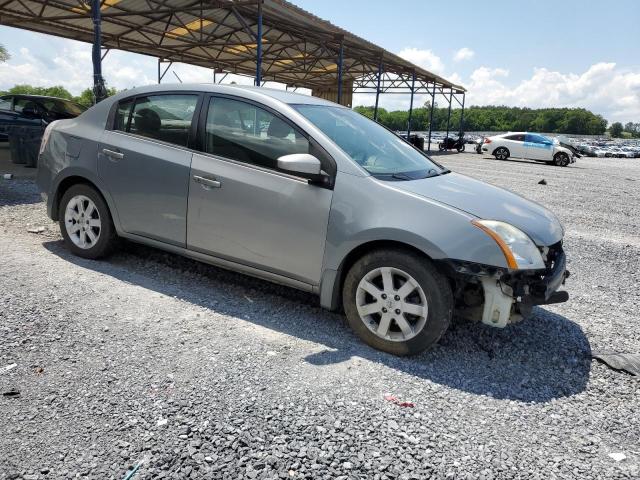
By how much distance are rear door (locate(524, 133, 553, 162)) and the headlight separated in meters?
25.3

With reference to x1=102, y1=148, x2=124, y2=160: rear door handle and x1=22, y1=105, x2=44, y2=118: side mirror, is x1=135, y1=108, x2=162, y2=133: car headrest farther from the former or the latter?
x1=22, y1=105, x2=44, y2=118: side mirror

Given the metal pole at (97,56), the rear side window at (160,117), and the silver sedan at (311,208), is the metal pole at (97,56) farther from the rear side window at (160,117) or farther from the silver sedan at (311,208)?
the rear side window at (160,117)

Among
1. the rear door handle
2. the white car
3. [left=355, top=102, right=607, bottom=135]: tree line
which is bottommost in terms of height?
the rear door handle

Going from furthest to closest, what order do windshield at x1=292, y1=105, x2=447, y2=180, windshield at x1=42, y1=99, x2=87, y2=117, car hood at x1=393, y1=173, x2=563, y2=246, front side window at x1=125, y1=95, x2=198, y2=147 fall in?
windshield at x1=42, y1=99, x2=87, y2=117 → front side window at x1=125, y1=95, x2=198, y2=147 → windshield at x1=292, y1=105, x2=447, y2=180 → car hood at x1=393, y1=173, x2=563, y2=246

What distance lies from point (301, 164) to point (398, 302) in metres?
1.11

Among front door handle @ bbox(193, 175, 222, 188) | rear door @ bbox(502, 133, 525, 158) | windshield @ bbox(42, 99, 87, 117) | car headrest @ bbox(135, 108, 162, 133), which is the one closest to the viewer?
front door handle @ bbox(193, 175, 222, 188)

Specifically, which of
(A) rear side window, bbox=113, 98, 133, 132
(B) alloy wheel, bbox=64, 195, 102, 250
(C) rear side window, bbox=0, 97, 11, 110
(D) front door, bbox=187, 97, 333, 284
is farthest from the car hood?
(C) rear side window, bbox=0, 97, 11, 110

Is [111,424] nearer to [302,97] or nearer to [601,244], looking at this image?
[302,97]

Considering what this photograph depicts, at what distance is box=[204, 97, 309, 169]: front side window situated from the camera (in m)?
3.61

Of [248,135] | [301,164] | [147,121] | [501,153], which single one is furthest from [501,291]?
[501,153]

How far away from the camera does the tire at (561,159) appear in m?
25.3

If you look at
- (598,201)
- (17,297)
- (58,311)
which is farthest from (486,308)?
(598,201)

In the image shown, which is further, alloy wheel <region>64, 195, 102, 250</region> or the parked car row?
the parked car row

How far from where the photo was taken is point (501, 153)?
1072 inches
